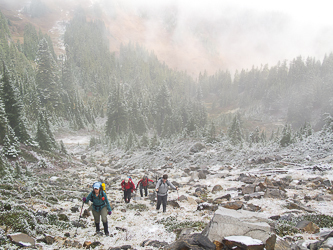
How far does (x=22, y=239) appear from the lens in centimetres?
517

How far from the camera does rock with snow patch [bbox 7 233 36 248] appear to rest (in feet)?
16.3

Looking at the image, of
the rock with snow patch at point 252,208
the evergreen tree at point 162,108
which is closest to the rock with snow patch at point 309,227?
the rock with snow patch at point 252,208

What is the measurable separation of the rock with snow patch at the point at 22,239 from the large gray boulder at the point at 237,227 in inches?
192

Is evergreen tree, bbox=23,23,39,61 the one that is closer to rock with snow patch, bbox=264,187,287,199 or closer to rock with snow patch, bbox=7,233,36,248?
rock with snow patch, bbox=7,233,36,248

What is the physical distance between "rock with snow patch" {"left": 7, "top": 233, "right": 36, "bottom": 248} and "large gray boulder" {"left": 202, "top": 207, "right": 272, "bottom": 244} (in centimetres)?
487

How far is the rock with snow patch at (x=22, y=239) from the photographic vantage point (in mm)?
4977

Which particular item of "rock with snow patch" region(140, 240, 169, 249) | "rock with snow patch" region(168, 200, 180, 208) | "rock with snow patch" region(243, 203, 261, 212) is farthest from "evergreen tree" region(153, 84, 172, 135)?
"rock with snow patch" region(140, 240, 169, 249)

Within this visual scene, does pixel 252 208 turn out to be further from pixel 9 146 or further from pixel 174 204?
pixel 9 146

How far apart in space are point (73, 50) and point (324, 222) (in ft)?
442

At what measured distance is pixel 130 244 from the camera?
21.0ft

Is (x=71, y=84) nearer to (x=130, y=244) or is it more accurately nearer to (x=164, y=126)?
(x=164, y=126)

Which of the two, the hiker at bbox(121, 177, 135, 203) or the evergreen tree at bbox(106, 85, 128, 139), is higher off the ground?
the evergreen tree at bbox(106, 85, 128, 139)

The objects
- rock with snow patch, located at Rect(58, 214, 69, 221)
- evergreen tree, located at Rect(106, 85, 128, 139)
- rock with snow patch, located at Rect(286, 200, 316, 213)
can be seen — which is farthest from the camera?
evergreen tree, located at Rect(106, 85, 128, 139)

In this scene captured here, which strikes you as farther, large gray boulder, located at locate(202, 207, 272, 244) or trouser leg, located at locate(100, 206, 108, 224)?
trouser leg, located at locate(100, 206, 108, 224)
